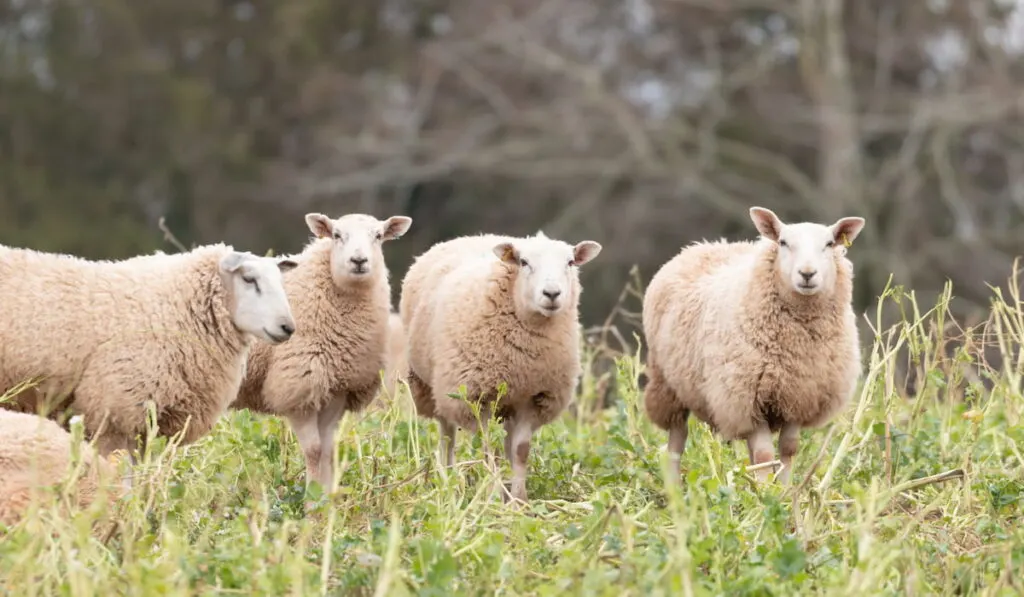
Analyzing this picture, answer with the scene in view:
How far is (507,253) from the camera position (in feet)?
24.1

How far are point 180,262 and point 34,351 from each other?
810 millimetres

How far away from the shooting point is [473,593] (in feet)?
16.5

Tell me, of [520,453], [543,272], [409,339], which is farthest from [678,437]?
[409,339]

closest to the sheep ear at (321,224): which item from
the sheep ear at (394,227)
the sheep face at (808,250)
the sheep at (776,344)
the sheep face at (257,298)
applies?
the sheep ear at (394,227)

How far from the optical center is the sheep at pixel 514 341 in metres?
7.16

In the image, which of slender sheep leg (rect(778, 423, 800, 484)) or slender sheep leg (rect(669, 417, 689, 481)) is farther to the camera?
slender sheep leg (rect(669, 417, 689, 481))

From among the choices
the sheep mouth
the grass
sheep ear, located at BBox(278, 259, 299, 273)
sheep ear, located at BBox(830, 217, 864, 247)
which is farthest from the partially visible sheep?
sheep ear, located at BBox(830, 217, 864, 247)

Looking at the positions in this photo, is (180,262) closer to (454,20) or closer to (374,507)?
(374,507)

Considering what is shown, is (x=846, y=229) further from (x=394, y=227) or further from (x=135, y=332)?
(x=135, y=332)

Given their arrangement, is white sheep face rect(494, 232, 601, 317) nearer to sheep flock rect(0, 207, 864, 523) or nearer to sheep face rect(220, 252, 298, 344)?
sheep flock rect(0, 207, 864, 523)

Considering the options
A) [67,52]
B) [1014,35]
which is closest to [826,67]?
[1014,35]

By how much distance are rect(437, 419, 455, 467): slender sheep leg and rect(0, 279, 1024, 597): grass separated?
9.6 inches

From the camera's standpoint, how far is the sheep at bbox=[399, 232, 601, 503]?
7156 millimetres

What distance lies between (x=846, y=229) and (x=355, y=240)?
7.30 ft
